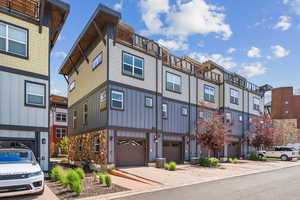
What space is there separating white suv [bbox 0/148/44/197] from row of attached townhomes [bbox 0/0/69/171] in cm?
382

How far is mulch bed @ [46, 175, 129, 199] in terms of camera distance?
9.45 meters

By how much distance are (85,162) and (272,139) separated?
2252 centimetres

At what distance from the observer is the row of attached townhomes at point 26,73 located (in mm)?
12773

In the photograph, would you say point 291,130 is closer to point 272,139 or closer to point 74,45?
point 272,139

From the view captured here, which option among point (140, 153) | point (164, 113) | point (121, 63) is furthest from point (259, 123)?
→ point (121, 63)

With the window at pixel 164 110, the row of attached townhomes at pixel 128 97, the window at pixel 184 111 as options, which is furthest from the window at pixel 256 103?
the window at pixel 164 110

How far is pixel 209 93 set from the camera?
88.3 feet

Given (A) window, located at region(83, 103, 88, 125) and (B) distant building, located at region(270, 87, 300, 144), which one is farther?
(B) distant building, located at region(270, 87, 300, 144)

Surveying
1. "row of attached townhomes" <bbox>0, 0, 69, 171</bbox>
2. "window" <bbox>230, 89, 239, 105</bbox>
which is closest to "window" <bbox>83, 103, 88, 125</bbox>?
"row of attached townhomes" <bbox>0, 0, 69, 171</bbox>

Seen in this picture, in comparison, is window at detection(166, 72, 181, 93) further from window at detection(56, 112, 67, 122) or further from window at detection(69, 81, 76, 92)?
window at detection(56, 112, 67, 122)

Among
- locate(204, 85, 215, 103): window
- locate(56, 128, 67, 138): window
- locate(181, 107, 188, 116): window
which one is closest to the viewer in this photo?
locate(181, 107, 188, 116): window

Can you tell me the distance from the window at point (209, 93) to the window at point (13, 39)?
60.3 ft

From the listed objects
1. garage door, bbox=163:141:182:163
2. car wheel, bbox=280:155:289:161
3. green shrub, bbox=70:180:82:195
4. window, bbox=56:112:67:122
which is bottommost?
car wheel, bbox=280:155:289:161

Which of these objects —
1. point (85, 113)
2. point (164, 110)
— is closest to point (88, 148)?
point (85, 113)
